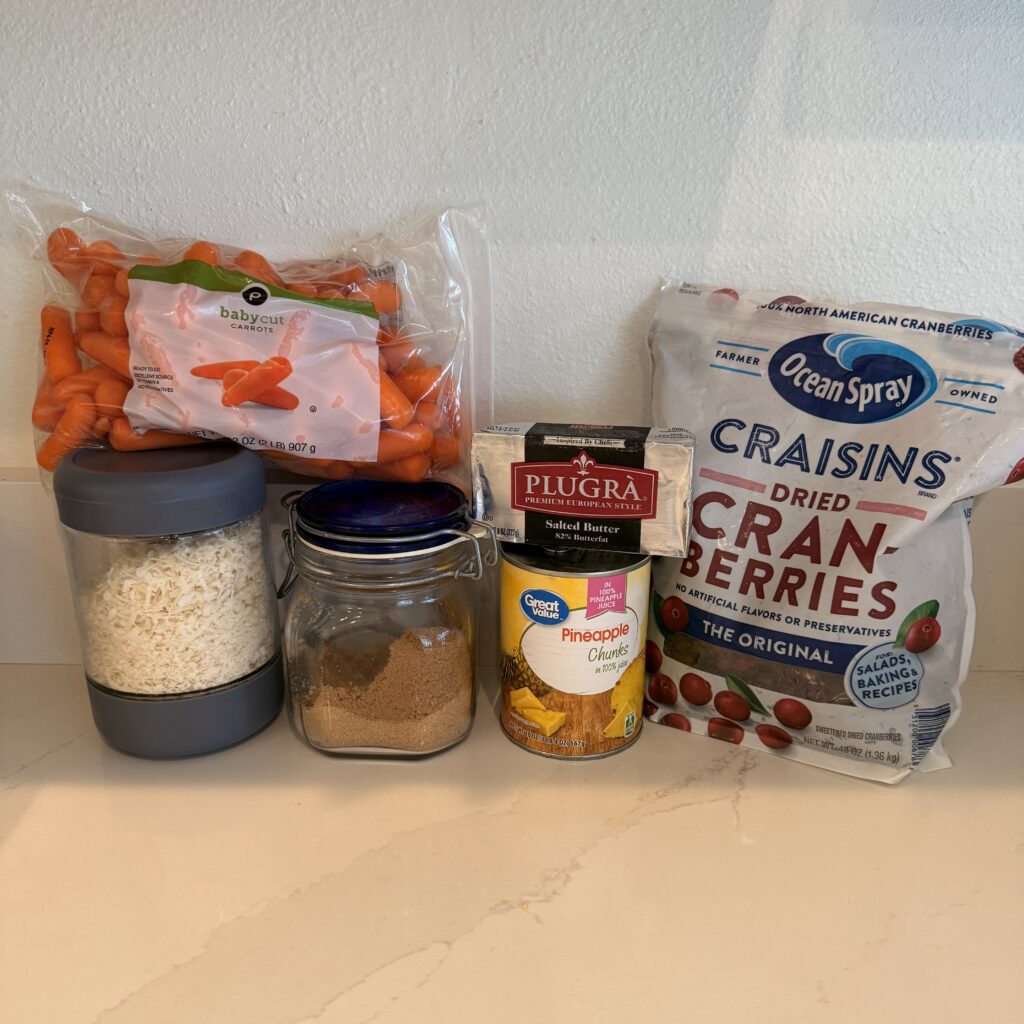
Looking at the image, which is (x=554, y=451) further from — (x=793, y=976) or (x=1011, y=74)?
(x=1011, y=74)

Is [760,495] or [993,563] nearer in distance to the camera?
[760,495]

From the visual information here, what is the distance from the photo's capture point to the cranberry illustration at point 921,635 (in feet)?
2.41

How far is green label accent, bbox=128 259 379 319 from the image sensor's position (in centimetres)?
71

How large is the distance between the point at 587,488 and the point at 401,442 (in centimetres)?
16

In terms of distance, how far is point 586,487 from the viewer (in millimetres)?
699

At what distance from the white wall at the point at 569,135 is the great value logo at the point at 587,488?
182 mm

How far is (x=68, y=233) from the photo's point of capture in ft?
2.44

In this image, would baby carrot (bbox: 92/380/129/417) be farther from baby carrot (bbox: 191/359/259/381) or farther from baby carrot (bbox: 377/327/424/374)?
baby carrot (bbox: 377/327/424/374)

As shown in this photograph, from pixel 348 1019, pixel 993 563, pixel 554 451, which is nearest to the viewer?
pixel 348 1019

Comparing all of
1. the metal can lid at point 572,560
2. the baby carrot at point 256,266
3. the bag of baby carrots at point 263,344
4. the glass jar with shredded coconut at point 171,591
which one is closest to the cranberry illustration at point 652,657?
the metal can lid at point 572,560

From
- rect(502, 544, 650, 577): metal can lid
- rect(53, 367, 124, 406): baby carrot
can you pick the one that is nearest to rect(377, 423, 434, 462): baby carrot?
rect(502, 544, 650, 577): metal can lid

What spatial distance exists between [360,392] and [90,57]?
35 cm

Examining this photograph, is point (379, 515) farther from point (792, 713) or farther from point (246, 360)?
point (792, 713)

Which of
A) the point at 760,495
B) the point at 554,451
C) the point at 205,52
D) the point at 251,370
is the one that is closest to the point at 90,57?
the point at 205,52
